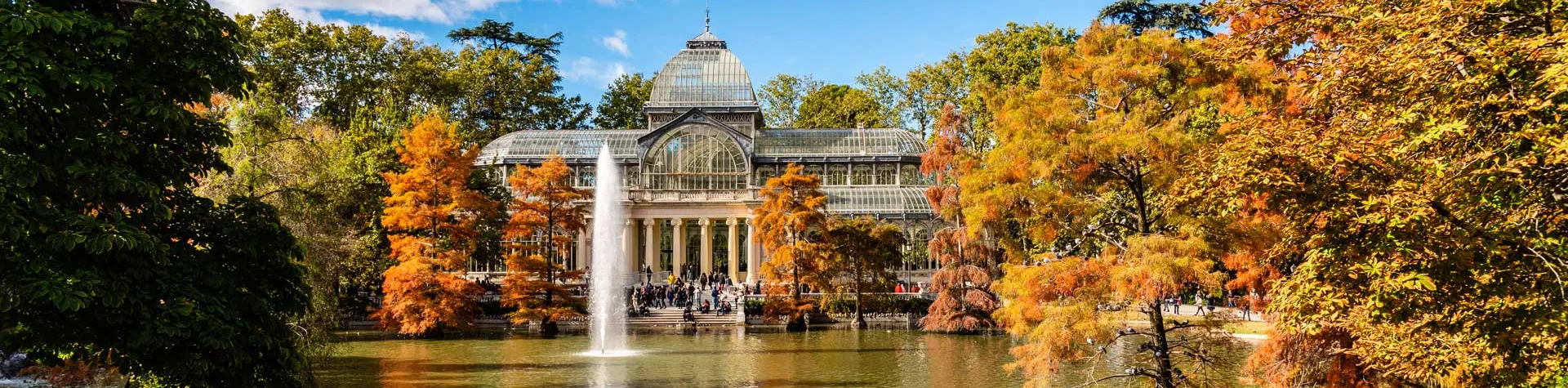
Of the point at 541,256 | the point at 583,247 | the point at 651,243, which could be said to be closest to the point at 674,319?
the point at 541,256

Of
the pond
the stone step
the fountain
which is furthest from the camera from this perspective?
the stone step

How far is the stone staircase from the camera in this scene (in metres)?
39.7

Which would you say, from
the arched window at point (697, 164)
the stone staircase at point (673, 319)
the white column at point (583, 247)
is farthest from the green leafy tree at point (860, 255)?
the white column at point (583, 247)

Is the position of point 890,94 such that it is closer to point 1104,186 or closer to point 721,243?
point 721,243

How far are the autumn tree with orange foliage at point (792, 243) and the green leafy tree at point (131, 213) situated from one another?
2699cm

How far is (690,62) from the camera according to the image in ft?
186

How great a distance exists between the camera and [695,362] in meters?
28.3

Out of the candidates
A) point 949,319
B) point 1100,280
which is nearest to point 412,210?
point 949,319

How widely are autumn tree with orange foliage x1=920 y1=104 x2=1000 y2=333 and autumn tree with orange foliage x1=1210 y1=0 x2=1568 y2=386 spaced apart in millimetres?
23708

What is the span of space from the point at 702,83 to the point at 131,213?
147ft

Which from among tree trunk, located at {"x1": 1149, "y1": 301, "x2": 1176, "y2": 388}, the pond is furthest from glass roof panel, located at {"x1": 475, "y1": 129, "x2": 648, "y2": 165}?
tree trunk, located at {"x1": 1149, "y1": 301, "x2": 1176, "y2": 388}

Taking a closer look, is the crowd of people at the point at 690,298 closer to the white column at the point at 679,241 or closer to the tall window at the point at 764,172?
the white column at the point at 679,241

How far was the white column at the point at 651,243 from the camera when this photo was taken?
52.8 metres

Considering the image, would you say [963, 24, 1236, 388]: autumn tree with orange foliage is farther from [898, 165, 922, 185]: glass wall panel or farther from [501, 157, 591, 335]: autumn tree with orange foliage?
[898, 165, 922, 185]: glass wall panel
